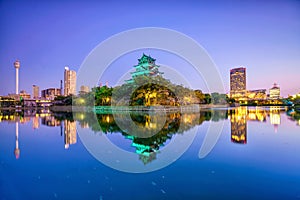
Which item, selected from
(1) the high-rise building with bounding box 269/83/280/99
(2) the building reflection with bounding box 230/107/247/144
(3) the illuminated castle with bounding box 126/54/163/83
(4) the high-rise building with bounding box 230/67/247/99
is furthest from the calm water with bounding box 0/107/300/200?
(4) the high-rise building with bounding box 230/67/247/99

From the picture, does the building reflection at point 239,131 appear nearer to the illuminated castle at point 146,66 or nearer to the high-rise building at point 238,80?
the illuminated castle at point 146,66

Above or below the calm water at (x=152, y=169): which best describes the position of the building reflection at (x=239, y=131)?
above

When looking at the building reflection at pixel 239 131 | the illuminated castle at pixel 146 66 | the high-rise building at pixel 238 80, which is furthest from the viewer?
the high-rise building at pixel 238 80

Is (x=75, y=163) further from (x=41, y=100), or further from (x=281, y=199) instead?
(x=41, y=100)

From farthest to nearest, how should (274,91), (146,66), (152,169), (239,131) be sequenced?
(274,91) → (146,66) → (239,131) → (152,169)

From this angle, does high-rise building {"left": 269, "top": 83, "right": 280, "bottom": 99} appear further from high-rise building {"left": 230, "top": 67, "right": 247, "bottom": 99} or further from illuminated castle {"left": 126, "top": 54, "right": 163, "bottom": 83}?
illuminated castle {"left": 126, "top": 54, "right": 163, "bottom": 83}

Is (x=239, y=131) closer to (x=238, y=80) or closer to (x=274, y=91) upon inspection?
→ (x=274, y=91)

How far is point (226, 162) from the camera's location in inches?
207

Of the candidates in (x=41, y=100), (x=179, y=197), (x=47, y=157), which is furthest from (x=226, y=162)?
(x=41, y=100)

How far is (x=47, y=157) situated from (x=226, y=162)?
185 inches

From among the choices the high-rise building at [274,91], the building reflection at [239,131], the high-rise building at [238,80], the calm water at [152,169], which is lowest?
the calm water at [152,169]

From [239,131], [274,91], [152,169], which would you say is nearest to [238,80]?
[274,91]

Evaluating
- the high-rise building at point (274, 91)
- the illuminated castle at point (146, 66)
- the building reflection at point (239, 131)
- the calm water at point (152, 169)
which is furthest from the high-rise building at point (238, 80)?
the calm water at point (152, 169)

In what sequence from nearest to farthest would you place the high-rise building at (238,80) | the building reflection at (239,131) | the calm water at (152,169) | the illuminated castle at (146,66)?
the calm water at (152,169)
the building reflection at (239,131)
the illuminated castle at (146,66)
the high-rise building at (238,80)
